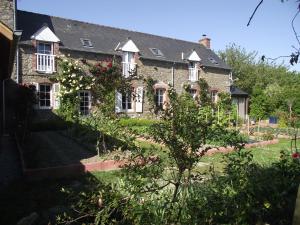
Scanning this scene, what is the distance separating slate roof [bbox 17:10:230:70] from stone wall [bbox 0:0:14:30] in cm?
133

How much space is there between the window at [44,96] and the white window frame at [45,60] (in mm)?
1019

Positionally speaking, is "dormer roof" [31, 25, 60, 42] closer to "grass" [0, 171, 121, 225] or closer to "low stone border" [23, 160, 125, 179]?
"low stone border" [23, 160, 125, 179]

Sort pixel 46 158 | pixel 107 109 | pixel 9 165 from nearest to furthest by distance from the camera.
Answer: pixel 9 165 < pixel 46 158 < pixel 107 109

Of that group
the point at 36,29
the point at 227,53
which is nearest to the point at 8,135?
the point at 36,29

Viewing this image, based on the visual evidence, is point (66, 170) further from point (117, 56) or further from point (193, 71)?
point (193, 71)

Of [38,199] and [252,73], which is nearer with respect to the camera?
[38,199]

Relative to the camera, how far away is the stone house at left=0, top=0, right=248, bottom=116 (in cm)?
2002

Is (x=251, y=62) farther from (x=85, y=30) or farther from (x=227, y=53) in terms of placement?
(x=85, y=30)

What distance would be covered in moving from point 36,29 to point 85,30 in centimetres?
457

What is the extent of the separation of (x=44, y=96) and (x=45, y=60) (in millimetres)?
2306

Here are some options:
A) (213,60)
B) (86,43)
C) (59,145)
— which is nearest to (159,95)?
(86,43)

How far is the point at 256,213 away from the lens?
4055 millimetres

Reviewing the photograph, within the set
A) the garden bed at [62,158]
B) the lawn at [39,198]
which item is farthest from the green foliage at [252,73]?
the lawn at [39,198]

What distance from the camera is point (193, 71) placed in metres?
28.4
